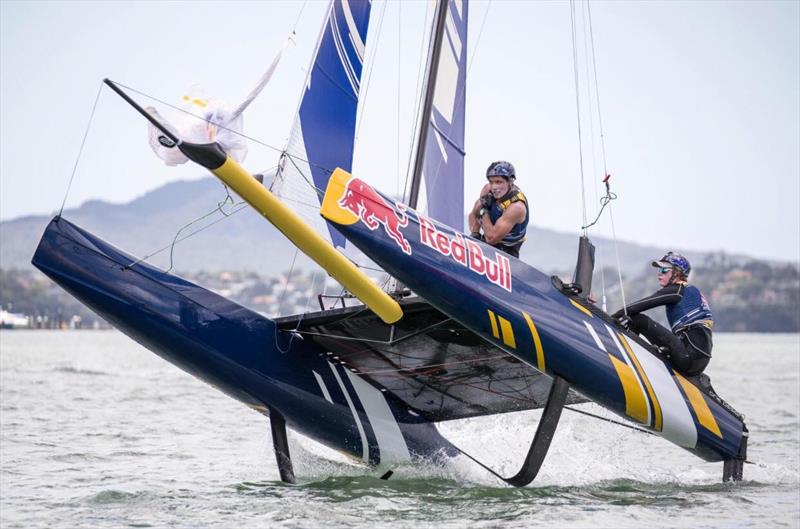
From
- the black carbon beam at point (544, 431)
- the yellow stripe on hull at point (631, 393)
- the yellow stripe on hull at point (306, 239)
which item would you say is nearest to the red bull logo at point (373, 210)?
the yellow stripe on hull at point (306, 239)

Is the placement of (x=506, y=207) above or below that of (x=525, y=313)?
above

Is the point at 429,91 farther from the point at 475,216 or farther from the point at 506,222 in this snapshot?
the point at 506,222

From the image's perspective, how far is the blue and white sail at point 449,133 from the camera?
961 centimetres

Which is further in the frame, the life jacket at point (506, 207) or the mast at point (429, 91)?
the mast at point (429, 91)

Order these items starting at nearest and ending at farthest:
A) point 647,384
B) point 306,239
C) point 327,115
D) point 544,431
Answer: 1. point 306,239
2. point 544,431
3. point 647,384
4. point 327,115

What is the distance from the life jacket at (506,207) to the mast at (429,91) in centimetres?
155

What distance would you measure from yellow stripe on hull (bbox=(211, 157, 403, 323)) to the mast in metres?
2.59

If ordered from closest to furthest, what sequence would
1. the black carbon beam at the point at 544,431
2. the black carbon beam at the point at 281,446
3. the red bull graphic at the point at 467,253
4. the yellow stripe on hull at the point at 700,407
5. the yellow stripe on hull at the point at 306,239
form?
the yellow stripe on hull at the point at 306,239 < the red bull graphic at the point at 467,253 < the black carbon beam at the point at 544,431 < the black carbon beam at the point at 281,446 < the yellow stripe on hull at the point at 700,407

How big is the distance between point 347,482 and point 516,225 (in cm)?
202

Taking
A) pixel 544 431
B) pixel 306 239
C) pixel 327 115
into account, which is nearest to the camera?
pixel 306 239

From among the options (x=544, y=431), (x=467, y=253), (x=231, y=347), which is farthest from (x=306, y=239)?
(x=544, y=431)

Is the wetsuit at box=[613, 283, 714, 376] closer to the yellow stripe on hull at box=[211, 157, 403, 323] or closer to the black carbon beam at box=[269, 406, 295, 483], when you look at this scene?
the yellow stripe on hull at box=[211, 157, 403, 323]

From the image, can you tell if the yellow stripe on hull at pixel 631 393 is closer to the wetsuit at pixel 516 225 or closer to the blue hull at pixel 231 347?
the wetsuit at pixel 516 225

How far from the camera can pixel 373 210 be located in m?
5.81
